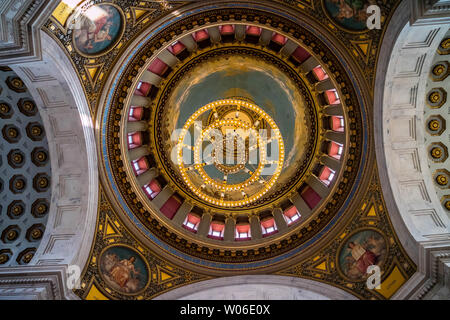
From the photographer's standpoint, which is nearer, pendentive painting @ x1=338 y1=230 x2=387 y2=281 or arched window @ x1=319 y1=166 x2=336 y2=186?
pendentive painting @ x1=338 y1=230 x2=387 y2=281

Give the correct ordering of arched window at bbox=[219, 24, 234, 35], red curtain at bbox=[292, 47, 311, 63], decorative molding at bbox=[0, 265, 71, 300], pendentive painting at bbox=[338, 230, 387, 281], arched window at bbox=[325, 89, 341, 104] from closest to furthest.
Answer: decorative molding at bbox=[0, 265, 71, 300] < pendentive painting at bbox=[338, 230, 387, 281] < red curtain at bbox=[292, 47, 311, 63] < arched window at bbox=[219, 24, 234, 35] < arched window at bbox=[325, 89, 341, 104]

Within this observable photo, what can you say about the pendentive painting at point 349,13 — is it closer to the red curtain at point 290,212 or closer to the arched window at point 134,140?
the red curtain at point 290,212

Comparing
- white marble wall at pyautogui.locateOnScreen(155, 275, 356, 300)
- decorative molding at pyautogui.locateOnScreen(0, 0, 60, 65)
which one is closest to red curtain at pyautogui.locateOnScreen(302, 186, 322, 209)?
white marble wall at pyautogui.locateOnScreen(155, 275, 356, 300)

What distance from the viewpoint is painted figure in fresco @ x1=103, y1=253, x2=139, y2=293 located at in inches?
522

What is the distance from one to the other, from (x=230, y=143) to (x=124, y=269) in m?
7.79

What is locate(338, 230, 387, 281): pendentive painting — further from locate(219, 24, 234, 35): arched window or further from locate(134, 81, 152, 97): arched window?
locate(134, 81, 152, 97): arched window

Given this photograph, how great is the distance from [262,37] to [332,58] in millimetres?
3557

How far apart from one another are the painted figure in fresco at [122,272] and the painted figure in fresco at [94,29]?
7742mm

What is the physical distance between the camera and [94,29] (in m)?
11.7

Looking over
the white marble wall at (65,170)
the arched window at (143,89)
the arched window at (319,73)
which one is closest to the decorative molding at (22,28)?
the white marble wall at (65,170)

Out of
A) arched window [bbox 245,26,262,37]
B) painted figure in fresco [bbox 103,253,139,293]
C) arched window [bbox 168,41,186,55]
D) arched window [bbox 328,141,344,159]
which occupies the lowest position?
painted figure in fresco [bbox 103,253,139,293]

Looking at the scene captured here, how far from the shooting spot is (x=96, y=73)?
1247cm

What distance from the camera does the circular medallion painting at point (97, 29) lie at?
11312 millimetres

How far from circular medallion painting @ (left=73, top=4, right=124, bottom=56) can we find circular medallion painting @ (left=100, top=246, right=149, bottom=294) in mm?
7398
